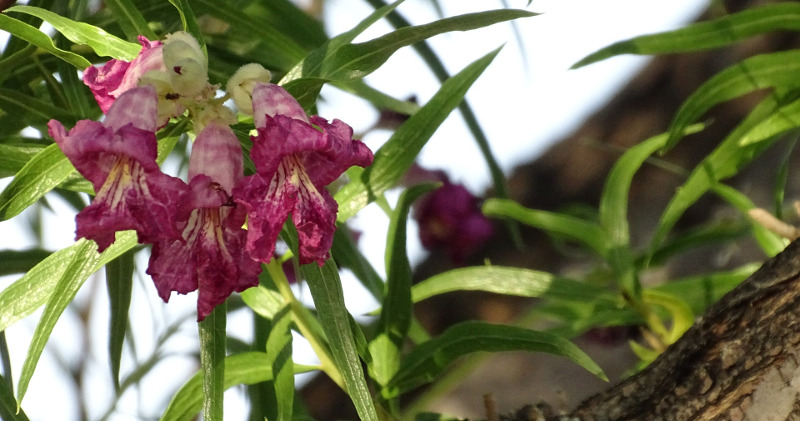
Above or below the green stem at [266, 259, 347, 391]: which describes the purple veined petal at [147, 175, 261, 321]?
below

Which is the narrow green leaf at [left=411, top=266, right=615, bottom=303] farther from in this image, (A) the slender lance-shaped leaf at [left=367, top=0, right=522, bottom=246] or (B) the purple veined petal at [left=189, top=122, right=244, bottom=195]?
(B) the purple veined petal at [left=189, top=122, right=244, bottom=195]

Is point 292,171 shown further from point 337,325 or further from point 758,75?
point 758,75

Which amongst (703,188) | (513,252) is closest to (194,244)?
(703,188)

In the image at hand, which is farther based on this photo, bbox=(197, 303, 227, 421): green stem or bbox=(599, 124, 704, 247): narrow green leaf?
bbox=(599, 124, 704, 247): narrow green leaf

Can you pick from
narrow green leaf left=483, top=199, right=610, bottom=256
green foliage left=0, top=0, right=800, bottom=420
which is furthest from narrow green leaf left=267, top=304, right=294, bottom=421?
narrow green leaf left=483, top=199, right=610, bottom=256

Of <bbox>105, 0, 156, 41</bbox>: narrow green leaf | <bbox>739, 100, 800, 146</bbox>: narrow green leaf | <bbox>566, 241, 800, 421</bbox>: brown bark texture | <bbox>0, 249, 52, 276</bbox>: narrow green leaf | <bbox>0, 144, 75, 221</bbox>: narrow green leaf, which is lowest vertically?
<bbox>566, 241, 800, 421</bbox>: brown bark texture

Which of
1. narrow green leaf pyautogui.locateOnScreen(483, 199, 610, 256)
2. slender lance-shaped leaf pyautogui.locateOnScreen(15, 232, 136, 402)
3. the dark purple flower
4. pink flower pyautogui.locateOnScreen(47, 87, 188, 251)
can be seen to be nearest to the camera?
pink flower pyautogui.locateOnScreen(47, 87, 188, 251)
